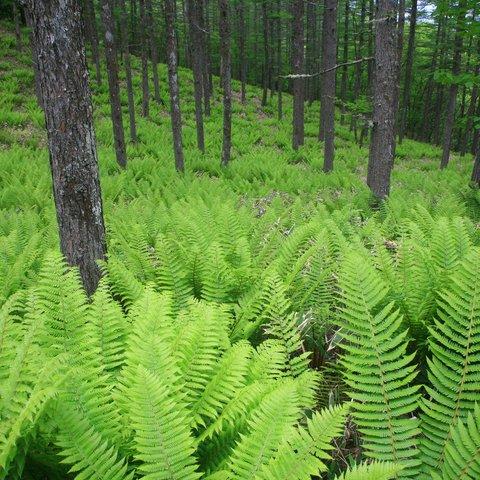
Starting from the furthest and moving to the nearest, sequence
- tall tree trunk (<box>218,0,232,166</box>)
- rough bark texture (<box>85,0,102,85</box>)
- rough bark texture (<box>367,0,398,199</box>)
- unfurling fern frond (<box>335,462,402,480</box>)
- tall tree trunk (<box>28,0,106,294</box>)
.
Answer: rough bark texture (<box>85,0,102,85</box>)
tall tree trunk (<box>218,0,232,166</box>)
rough bark texture (<box>367,0,398,199</box>)
tall tree trunk (<box>28,0,106,294</box>)
unfurling fern frond (<box>335,462,402,480</box>)

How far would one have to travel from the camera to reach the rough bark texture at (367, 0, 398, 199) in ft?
19.9

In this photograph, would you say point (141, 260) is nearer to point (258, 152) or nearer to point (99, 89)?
point (258, 152)

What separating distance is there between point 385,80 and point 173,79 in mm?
6525

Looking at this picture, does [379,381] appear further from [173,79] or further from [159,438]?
[173,79]

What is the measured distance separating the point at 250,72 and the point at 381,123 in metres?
41.4

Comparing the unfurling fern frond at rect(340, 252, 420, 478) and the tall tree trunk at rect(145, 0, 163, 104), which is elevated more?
the tall tree trunk at rect(145, 0, 163, 104)

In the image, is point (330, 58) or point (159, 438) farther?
point (330, 58)

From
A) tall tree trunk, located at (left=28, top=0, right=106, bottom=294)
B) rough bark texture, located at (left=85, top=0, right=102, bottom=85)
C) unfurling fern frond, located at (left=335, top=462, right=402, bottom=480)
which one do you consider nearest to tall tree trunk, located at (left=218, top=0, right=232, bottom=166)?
tall tree trunk, located at (left=28, top=0, right=106, bottom=294)

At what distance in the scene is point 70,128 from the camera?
2988 millimetres


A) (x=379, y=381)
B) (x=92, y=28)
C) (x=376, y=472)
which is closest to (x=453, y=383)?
(x=379, y=381)

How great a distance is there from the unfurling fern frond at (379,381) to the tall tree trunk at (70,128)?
2032mm

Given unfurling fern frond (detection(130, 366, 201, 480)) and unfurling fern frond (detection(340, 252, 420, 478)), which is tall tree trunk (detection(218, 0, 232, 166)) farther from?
unfurling fern frond (detection(130, 366, 201, 480))

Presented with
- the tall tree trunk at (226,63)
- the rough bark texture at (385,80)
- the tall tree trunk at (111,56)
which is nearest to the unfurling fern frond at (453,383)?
the rough bark texture at (385,80)

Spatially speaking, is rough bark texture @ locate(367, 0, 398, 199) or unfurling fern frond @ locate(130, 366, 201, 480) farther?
rough bark texture @ locate(367, 0, 398, 199)
